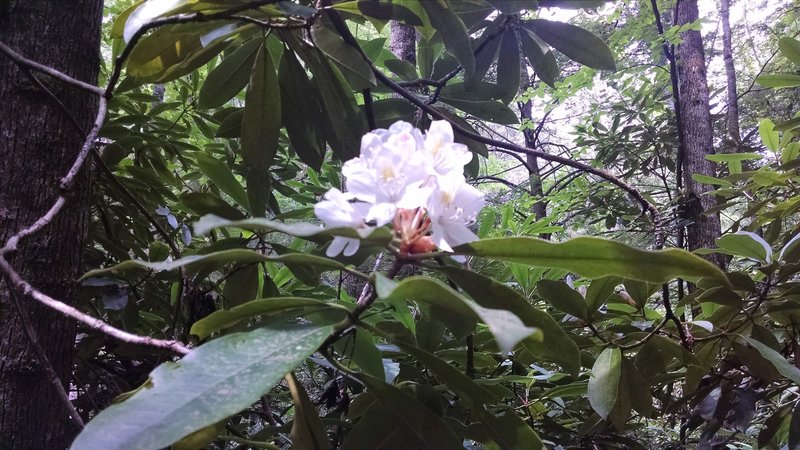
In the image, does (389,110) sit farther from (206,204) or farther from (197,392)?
(197,392)

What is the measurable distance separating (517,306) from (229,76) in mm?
596

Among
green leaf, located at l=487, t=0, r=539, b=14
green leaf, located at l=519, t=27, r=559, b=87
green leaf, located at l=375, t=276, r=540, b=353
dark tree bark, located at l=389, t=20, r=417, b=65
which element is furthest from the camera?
dark tree bark, located at l=389, t=20, r=417, b=65

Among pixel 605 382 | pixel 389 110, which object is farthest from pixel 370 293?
pixel 389 110

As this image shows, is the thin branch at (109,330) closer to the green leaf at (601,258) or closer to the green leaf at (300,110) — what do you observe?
the green leaf at (601,258)

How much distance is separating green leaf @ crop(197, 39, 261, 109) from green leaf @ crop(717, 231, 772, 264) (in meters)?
0.82

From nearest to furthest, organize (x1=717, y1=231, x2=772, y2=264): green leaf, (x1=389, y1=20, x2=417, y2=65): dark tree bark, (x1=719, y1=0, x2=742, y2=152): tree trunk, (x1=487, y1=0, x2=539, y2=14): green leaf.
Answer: (x1=487, y1=0, x2=539, y2=14): green leaf, (x1=717, y1=231, x2=772, y2=264): green leaf, (x1=389, y1=20, x2=417, y2=65): dark tree bark, (x1=719, y1=0, x2=742, y2=152): tree trunk

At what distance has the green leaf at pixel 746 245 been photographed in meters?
0.81

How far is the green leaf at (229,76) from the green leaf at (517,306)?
0.50 meters

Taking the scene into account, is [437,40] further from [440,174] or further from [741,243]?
[741,243]

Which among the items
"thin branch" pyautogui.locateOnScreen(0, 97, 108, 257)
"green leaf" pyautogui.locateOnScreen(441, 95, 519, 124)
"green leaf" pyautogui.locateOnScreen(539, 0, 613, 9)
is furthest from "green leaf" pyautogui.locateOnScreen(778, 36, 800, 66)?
"thin branch" pyautogui.locateOnScreen(0, 97, 108, 257)

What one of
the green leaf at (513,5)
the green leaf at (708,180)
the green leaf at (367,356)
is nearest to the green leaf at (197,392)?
the green leaf at (367,356)

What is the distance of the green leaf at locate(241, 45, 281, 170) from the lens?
0.72 metres

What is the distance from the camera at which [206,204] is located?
730 millimetres

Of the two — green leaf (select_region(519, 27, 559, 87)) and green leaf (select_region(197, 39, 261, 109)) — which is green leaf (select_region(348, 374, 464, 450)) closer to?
green leaf (select_region(197, 39, 261, 109))
